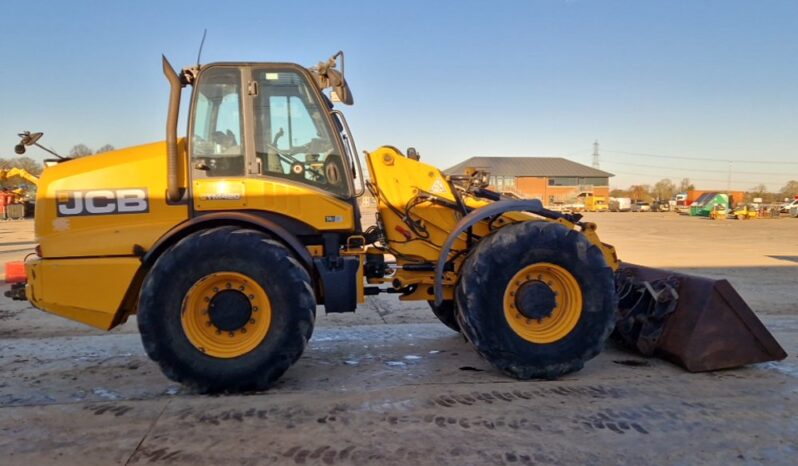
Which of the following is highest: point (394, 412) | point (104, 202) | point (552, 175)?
point (552, 175)

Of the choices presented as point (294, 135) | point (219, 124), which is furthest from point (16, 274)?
point (294, 135)

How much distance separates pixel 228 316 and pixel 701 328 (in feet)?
13.0

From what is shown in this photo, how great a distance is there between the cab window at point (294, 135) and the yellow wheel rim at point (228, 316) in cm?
98

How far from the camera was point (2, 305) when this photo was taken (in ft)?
27.8

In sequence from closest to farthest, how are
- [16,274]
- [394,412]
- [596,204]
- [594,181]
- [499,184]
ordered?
[394,412], [16,274], [499,184], [596,204], [594,181]

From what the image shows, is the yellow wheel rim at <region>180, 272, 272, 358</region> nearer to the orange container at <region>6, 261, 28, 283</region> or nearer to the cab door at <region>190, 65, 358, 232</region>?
the cab door at <region>190, 65, 358, 232</region>

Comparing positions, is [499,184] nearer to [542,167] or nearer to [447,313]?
[447,313]

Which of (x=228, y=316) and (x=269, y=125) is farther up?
(x=269, y=125)

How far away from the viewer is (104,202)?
4598 millimetres

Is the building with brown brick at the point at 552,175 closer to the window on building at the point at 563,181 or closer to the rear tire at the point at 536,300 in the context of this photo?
the window on building at the point at 563,181

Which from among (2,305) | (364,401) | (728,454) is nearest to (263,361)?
(364,401)

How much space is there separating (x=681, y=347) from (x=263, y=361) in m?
3.57

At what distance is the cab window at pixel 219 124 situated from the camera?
15.4 ft

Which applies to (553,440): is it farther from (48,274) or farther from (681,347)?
(48,274)
